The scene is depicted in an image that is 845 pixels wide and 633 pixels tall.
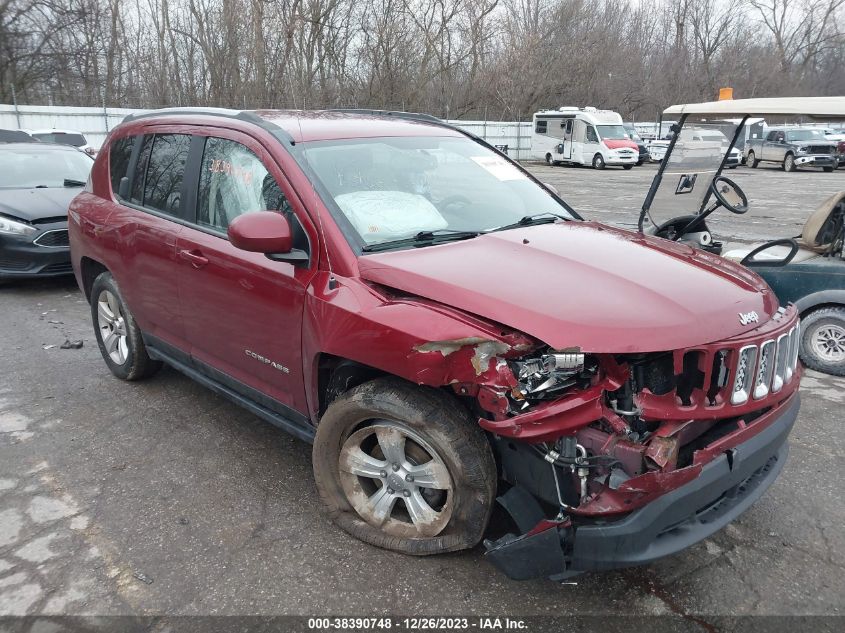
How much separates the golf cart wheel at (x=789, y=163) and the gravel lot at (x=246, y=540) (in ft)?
84.5

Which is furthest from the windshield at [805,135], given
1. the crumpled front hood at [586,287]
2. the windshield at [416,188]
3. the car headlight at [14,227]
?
the crumpled front hood at [586,287]

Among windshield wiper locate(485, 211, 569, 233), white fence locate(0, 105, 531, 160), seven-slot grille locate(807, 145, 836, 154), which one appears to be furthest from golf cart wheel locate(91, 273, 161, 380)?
seven-slot grille locate(807, 145, 836, 154)

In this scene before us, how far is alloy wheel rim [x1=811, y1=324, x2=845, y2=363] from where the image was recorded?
5.02 m

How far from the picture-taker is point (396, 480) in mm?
2863

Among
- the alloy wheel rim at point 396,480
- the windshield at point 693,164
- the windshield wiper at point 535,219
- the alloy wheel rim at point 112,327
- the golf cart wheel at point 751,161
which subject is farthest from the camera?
the golf cart wheel at point 751,161

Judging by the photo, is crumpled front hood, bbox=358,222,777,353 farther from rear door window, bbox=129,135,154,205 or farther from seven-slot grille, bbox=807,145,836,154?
seven-slot grille, bbox=807,145,836,154

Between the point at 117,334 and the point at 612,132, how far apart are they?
29257 mm

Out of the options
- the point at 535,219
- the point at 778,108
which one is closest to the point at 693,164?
the point at 778,108

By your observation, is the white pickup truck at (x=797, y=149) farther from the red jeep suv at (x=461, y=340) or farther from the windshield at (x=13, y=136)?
the red jeep suv at (x=461, y=340)

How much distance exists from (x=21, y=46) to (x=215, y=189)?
98.5ft

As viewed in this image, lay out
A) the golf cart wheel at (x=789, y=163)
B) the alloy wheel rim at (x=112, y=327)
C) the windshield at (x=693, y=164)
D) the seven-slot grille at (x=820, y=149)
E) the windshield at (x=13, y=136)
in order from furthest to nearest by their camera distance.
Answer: the golf cart wheel at (x=789, y=163)
the seven-slot grille at (x=820, y=149)
the windshield at (x=13, y=136)
the windshield at (x=693, y=164)
the alloy wheel rim at (x=112, y=327)

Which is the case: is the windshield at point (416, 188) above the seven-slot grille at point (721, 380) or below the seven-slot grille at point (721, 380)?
above

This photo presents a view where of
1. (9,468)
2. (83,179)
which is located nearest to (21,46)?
(83,179)

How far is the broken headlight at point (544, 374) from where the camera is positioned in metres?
2.34
